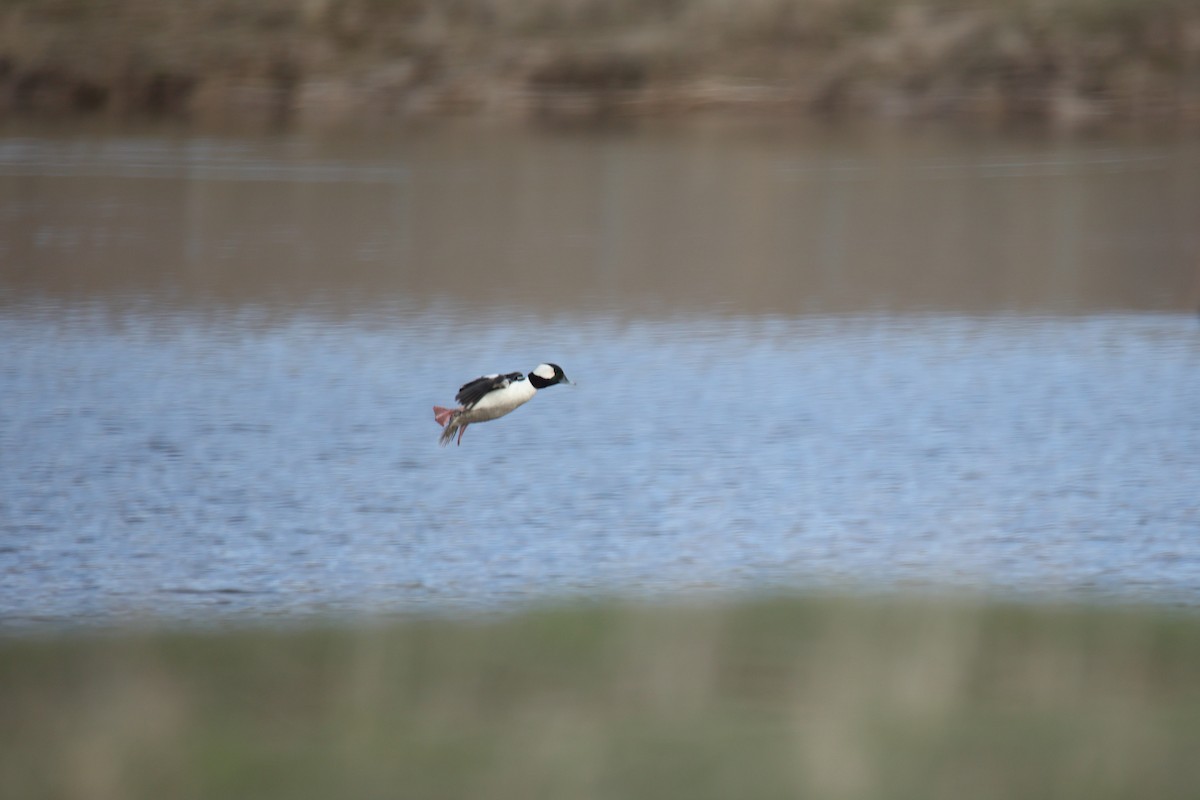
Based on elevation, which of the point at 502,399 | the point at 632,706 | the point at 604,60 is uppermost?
the point at 604,60

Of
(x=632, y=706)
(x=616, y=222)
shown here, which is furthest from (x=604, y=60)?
(x=632, y=706)

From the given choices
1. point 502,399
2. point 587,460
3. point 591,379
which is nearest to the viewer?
point 502,399

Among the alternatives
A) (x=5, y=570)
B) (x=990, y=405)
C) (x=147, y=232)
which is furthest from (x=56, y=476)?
(x=147, y=232)

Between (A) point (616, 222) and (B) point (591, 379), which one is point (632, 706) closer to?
(B) point (591, 379)

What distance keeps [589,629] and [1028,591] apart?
53.2 inches

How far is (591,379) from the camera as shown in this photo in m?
9.27

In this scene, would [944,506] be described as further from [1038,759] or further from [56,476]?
[56,476]

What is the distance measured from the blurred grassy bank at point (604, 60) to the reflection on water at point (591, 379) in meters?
4.14

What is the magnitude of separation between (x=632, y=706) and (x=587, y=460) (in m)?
2.70

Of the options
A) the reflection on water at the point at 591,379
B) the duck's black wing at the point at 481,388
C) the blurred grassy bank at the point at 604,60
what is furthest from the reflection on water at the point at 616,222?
the duck's black wing at the point at 481,388

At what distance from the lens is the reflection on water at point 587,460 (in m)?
6.38

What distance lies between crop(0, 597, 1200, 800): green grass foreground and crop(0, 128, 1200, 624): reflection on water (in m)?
0.36

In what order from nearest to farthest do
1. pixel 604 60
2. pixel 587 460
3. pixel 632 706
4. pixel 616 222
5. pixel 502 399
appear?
pixel 502 399
pixel 632 706
pixel 587 460
pixel 616 222
pixel 604 60

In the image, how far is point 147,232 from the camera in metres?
13.4
